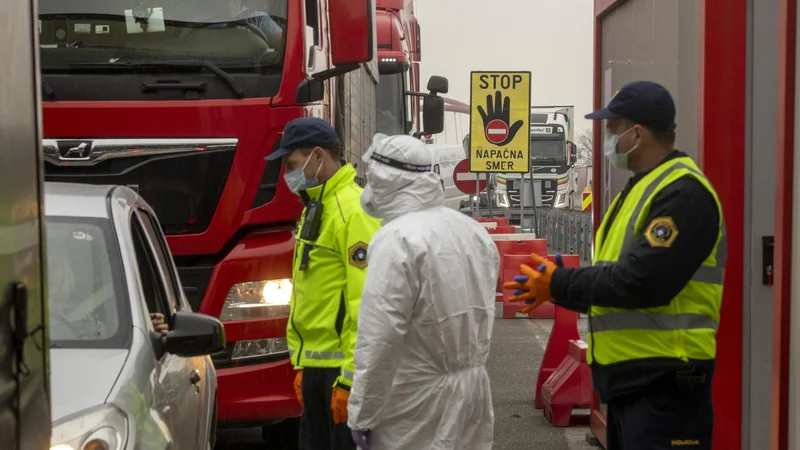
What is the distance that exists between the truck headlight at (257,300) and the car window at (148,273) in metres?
2.01

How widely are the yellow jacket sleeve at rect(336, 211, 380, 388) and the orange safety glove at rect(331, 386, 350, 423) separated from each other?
277 millimetres

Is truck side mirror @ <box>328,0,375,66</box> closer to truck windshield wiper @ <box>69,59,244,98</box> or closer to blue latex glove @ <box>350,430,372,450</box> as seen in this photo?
truck windshield wiper @ <box>69,59,244,98</box>

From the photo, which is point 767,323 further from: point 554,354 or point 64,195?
point 554,354

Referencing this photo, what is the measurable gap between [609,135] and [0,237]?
3.20 meters

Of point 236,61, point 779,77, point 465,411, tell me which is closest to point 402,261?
point 465,411

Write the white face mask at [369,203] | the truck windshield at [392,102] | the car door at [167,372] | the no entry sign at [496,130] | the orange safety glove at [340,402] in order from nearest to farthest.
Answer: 1. the car door at [167,372]
2. the white face mask at [369,203]
3. the orange safety glove at [340,402]
4. the truck windshield at [392,102]
5. the no entry sign at [496,130]

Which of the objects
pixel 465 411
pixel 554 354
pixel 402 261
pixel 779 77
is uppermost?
pixel 779 77

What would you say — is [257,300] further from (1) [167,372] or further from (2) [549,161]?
(2) [549,161]

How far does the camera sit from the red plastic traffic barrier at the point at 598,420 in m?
7.59

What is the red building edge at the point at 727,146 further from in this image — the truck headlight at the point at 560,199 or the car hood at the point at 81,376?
the truck headlight at the point at 560,199

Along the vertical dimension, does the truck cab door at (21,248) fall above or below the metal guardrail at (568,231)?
above

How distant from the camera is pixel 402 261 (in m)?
4.23

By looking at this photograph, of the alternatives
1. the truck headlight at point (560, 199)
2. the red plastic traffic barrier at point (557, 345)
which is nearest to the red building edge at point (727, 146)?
the red plastic traffic barrier at point (557, 345)

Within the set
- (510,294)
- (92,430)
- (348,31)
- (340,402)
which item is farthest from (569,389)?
(510,294)
